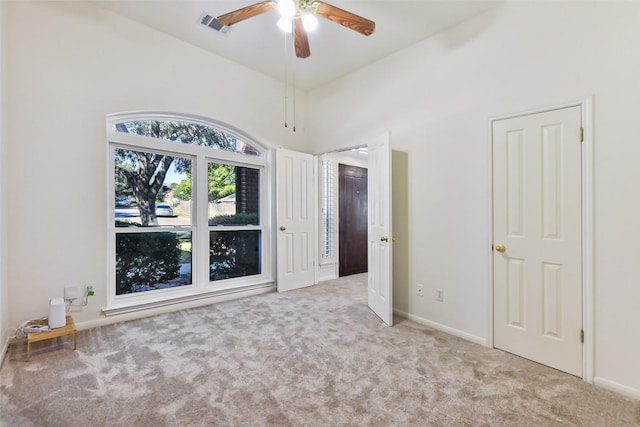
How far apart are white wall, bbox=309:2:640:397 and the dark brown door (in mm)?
1638

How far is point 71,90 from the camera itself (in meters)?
2.78

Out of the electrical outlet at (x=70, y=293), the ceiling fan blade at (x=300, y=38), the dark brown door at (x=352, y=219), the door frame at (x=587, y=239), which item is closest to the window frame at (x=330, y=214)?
the dark brown door at (x=352, y=219)

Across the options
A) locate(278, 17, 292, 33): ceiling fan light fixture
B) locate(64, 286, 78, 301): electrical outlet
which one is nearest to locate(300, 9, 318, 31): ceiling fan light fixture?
locate(278, 17, 292, 33): ceiling fan light fixture

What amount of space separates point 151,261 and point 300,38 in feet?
9.44

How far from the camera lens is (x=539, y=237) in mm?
2316

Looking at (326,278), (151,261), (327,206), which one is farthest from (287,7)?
→ (326,278)

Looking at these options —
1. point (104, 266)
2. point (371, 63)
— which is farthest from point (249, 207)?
point (371, 63)

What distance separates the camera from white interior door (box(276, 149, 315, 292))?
4.29m

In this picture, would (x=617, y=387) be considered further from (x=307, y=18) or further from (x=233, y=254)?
(x=233, y=254)

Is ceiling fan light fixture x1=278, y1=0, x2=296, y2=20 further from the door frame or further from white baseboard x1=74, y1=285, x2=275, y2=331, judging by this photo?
white baseboard x1=74, y1=285, x2=275, y2=331

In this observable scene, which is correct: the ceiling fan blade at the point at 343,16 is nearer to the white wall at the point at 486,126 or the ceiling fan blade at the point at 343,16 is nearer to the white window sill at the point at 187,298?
the white wall at the point at 486,126

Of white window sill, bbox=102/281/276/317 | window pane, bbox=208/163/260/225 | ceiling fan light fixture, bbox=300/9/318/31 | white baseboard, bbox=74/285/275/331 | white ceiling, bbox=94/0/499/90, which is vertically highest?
white ceiling, bbox=94/0/499/90

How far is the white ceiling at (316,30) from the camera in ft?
9.01

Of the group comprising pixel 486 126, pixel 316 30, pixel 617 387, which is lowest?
pixel 617 387
